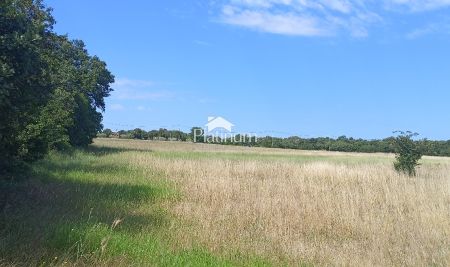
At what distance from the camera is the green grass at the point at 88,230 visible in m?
6.46

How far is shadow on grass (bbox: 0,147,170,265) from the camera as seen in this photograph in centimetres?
661

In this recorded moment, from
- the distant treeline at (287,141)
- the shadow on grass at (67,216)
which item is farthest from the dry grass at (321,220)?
the distant treeline at (287,141)

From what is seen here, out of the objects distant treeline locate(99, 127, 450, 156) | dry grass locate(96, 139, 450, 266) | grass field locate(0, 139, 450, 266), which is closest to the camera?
grass field locate(0, 139, 450, 266)

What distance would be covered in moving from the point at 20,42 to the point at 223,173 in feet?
43.9

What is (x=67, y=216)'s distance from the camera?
9148 mm

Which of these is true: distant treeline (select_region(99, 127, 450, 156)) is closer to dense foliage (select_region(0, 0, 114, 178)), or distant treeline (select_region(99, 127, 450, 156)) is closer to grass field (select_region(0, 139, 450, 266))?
grass field (select_region(0, 139, 450, 266))

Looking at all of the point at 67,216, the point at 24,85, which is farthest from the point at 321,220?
the point at 24,85

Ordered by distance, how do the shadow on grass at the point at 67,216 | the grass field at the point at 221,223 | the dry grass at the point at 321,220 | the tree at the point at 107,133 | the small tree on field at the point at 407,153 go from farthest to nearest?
the tree at the point at 107,133
the small tree on field at the point at 407,153
the dry grass at the point at 321,220
the grass field at the point at 221,223
the shadow on grass at the point at 67,216

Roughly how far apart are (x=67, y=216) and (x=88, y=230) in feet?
5.32

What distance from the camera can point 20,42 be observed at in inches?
291

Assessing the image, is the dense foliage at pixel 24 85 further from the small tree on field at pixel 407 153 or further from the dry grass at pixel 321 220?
the small tree on field at pixel 407 153

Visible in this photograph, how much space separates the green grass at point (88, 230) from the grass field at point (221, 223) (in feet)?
0.07

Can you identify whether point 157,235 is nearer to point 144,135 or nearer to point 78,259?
point 78,259

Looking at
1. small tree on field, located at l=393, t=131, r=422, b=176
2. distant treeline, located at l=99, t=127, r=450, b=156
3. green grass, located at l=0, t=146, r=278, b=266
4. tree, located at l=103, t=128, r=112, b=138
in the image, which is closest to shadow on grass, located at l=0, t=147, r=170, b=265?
green grass, located at l=0, t=146, r=278, b=266
